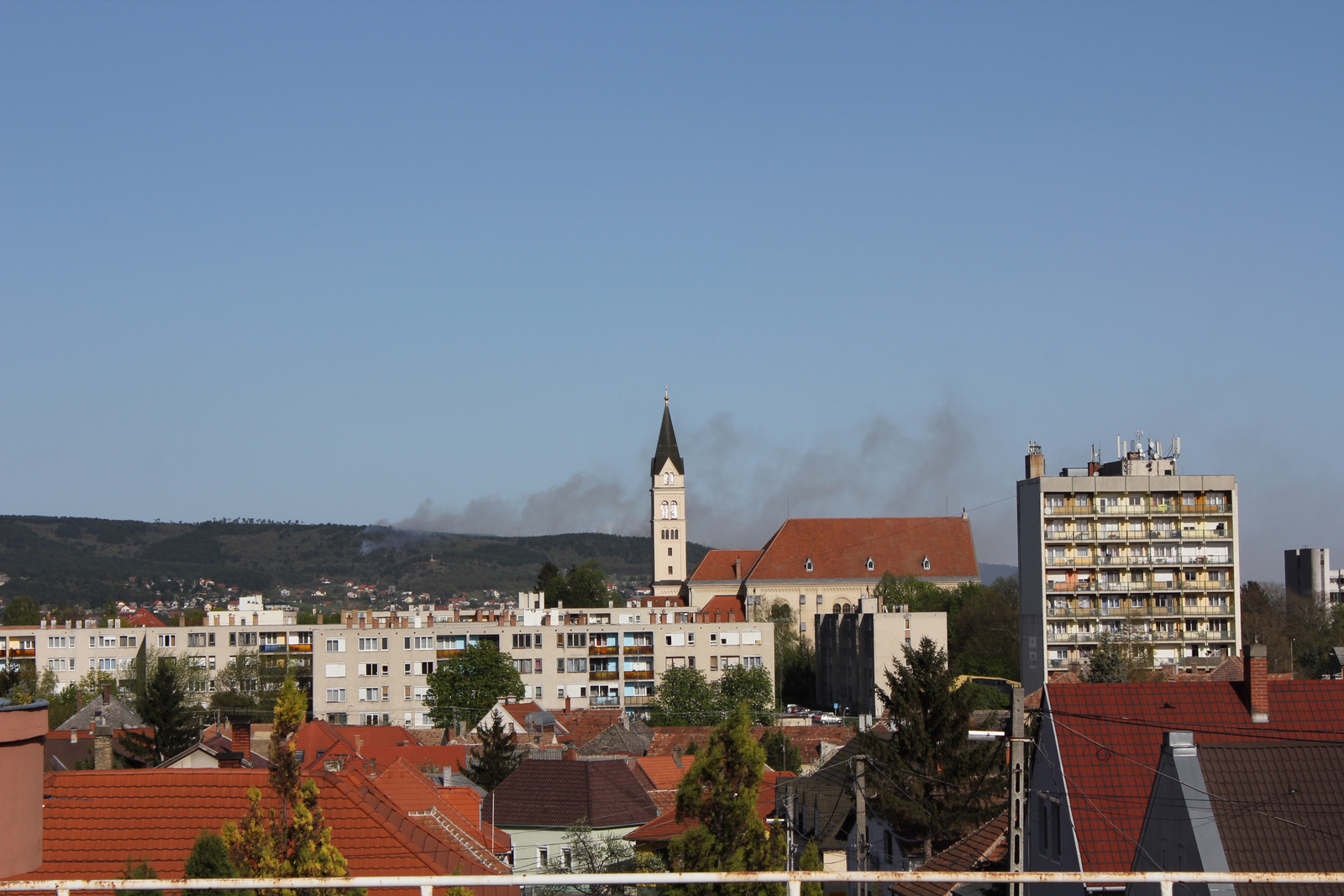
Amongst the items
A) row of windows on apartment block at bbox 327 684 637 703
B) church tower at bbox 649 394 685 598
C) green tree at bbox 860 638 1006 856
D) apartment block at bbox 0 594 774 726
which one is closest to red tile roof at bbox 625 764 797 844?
green tree at bbox 860 638 1006 856

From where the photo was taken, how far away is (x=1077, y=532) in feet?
261

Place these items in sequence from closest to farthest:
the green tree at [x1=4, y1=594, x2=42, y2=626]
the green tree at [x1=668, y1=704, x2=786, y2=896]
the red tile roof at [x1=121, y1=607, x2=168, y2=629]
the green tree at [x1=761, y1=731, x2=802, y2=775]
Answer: the green tree at [x1=668, y1=704, x2=786, y2=896]
the green tree at [x1=761, y1=731, x2=802, y2=775]
the red tile roof at [x1=121, y1=607, x2=168, y2=629]
the green tree at [x1=4, y1=594, x2=42, y2=626]

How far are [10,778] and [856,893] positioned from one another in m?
18.4

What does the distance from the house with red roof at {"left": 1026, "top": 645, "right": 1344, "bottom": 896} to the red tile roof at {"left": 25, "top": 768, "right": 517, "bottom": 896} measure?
817 cm

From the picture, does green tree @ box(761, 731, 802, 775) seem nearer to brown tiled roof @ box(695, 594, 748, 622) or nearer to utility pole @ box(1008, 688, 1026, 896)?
utility pole @ box(1008, 688, 1026, 896)

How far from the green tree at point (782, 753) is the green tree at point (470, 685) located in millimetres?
31738

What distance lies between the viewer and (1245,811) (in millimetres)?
17750

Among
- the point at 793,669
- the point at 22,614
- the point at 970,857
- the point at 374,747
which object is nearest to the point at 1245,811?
the point at 970,857

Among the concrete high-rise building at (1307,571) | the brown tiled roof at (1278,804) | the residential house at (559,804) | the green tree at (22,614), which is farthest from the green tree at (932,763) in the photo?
the concrete high-rise building at (1307,571)

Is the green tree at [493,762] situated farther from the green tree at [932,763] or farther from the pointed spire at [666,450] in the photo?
the pointed spire at [666,450]

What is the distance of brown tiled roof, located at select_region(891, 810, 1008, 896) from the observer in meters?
21.2

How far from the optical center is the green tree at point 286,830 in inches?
473

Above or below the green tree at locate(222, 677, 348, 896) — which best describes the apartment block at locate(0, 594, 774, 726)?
below

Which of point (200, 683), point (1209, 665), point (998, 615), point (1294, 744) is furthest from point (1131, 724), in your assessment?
point (200, 683)
